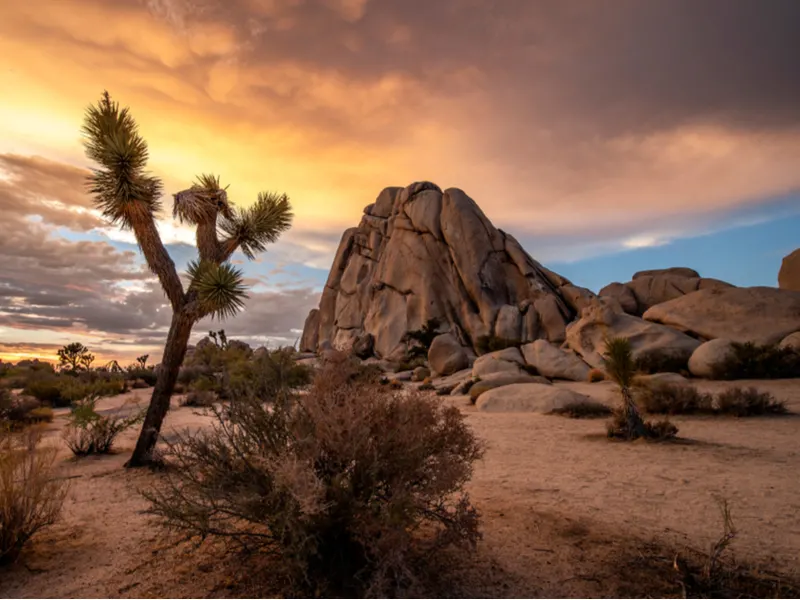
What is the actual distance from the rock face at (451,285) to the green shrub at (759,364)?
804 inches

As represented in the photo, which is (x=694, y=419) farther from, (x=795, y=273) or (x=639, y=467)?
(x=795, y=273)

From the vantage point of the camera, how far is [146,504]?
6.07 m

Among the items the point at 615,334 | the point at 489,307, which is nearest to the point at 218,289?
the point at 615,334

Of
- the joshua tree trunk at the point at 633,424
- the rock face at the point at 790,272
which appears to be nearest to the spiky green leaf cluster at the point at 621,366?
the joshua tree trunk at the point at 633,424

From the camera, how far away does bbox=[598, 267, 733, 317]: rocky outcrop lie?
36.8 meters

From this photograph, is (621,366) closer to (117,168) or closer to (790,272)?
(117,168)

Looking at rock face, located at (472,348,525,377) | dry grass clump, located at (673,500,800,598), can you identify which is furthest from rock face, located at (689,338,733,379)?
dry grass clump, located at (673,500,800,598)

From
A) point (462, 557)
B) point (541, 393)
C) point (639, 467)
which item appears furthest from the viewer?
point (541, 393)

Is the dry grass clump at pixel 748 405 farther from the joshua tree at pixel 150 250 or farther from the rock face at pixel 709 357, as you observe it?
the joshua tree at pixel 150 250

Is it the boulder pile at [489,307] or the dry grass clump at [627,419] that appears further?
the boulder pile at [489,307]

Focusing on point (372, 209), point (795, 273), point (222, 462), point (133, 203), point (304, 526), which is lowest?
point (304, 526)

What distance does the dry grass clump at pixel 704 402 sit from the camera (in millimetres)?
11281

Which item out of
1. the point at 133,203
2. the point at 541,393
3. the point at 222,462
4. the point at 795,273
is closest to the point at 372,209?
the point at 795,273

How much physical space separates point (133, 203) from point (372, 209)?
51661mm
